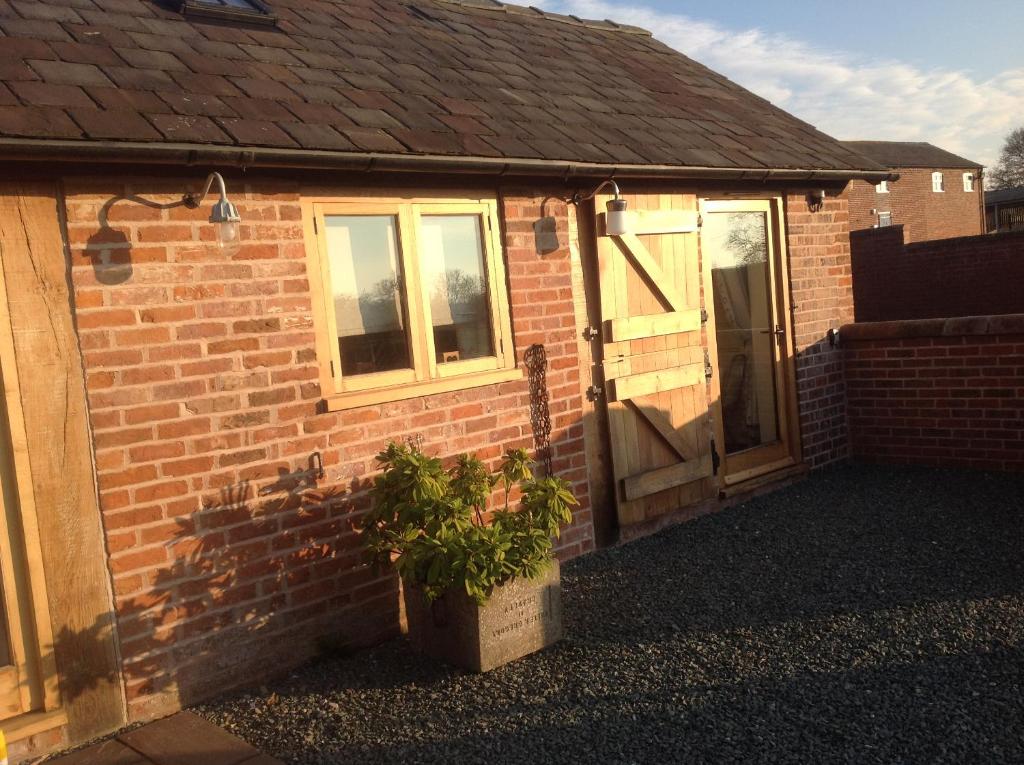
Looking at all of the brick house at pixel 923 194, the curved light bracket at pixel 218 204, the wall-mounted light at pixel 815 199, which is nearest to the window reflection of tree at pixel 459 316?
the curved light bracket at pixel 218 204

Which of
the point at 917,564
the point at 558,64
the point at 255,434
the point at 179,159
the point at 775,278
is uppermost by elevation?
the point at 558,64

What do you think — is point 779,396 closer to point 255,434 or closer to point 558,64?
point 558,64

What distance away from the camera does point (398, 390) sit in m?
5.25

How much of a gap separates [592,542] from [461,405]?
153 cm

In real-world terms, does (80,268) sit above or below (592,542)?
above

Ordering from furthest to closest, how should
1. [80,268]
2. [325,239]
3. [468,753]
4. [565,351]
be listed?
[565,351] → [325,239] → [80,268] → [468,753]

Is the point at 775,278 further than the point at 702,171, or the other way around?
the point at 775,278

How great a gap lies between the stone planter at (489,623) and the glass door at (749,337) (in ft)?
10.7

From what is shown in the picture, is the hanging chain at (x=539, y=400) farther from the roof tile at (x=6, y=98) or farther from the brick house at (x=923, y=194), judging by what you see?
the brick house at (x=923, y=194)

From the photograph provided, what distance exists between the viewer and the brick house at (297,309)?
4031 mm

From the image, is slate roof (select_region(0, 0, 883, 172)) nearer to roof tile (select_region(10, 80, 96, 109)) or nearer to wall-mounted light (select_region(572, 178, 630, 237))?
roof tile (select_region(10, 80, 96, 109))

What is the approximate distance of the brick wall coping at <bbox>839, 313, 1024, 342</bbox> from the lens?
7.84 meters

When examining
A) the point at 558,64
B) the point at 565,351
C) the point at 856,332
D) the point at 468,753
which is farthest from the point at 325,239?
the point at 856,332

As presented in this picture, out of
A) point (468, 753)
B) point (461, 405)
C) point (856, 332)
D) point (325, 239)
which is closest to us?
point (468, 753)
